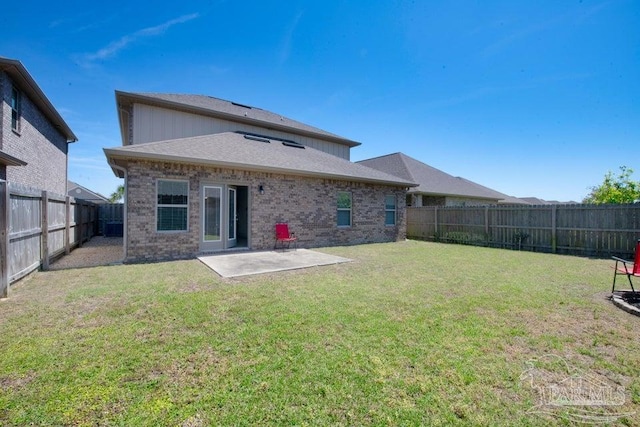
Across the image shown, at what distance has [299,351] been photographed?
10.3 feet

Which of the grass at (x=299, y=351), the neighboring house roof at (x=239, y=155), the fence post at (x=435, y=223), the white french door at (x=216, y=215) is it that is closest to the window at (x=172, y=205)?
the white french door at (x=216, y=215)

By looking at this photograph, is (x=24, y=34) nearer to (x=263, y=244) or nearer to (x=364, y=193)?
(x=263, y=244)

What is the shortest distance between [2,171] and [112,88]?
20.1 feet

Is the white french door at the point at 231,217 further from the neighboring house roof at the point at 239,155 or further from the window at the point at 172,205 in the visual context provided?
the window at the point at 172,205

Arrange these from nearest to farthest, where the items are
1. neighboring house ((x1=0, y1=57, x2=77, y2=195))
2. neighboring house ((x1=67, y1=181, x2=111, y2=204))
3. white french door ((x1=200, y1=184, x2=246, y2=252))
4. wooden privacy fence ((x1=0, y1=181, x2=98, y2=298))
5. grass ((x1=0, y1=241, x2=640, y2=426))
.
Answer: grass ((x1=0, y1=241, x2=640, y2=426)), wooden privacy fence ((x1=0, y1=181, x2=98, y2=298)), neighboring house ((x1=0, y1=57, x2=77, y2=195)), white french door ((x1=200, y1=184, x2=246, y2=252)), neighboring house ((x1=67, y1=181, x2=111, y2=204))

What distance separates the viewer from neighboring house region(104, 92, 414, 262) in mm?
8664

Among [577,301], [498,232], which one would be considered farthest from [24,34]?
[498,232]

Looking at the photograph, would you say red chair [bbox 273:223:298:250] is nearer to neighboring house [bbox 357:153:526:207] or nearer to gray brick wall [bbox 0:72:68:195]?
gray brick wall [bbox 0:72:68:195]

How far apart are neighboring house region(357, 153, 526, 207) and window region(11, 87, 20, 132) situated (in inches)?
743

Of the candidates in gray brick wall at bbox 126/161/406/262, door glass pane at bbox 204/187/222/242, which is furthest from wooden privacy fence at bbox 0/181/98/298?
door glass pane at bbox 204/187/222/242

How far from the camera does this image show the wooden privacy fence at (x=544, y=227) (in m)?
10.3

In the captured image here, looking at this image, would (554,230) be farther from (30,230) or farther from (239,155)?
(30,230)

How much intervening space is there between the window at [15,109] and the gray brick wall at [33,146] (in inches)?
11.0

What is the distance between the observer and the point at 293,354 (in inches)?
121
